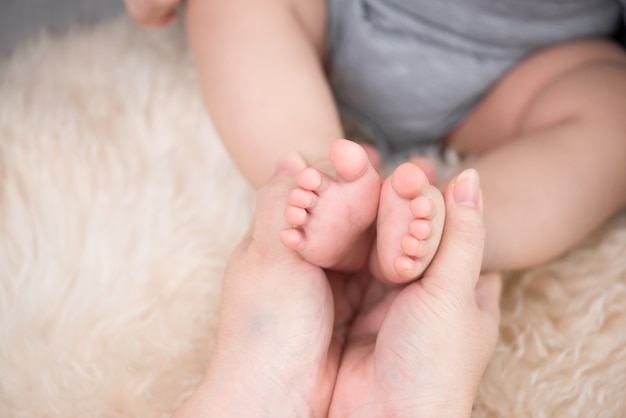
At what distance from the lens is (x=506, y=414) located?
2.17 feet

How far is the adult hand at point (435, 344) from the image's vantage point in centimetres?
55

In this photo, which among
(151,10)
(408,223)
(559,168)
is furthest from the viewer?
(151,10)

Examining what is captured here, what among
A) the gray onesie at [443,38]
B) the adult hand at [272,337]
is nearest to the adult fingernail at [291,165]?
the adult hand at [272,337]

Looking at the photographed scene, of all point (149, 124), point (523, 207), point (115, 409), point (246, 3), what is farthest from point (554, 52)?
point (115, 409)

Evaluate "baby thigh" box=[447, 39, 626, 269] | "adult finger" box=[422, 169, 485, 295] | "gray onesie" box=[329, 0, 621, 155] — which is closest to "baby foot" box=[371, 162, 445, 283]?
"adult finger" box=[422, 169, 485, 295]

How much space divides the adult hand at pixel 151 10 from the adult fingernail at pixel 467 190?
451mm

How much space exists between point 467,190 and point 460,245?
0.19ft

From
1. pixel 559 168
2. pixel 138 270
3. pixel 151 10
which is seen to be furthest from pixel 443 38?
pixel 138 270

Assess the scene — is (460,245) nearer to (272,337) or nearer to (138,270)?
(272,337)

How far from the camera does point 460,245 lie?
586 millimetres

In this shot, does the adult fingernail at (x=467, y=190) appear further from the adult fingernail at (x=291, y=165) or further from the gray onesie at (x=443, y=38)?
the gray onesie at (x=443, y=38)

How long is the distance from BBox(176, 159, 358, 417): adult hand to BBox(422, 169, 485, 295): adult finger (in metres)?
0.10

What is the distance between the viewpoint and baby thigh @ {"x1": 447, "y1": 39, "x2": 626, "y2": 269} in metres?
0.70

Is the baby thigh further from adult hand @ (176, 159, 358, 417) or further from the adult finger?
adult hand @ (176, 159, 358, 417)
